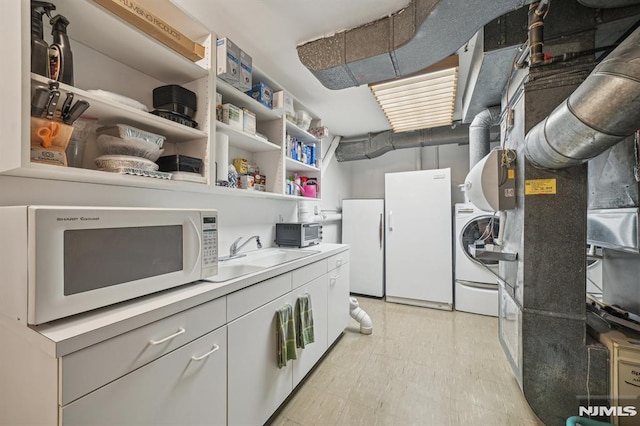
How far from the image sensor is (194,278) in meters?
1.19

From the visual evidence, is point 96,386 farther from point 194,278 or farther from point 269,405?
point 269,405

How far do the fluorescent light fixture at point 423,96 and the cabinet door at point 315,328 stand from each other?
1.75 m

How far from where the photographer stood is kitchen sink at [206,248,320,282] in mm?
1421

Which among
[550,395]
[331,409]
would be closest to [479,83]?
[550,395]

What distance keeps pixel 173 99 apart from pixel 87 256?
0.91 m

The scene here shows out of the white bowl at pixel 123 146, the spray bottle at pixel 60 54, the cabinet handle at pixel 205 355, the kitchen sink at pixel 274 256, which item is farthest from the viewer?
the kitchen sink at pixel 274 256

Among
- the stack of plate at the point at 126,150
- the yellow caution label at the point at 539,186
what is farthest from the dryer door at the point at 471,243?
the stack of plate at the point at 126,150

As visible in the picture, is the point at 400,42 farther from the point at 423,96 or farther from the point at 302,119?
the point at 302,119

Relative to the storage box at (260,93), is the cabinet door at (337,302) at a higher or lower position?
lower

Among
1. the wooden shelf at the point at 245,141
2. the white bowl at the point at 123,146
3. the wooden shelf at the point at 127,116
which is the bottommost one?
the white bowl at the point at 123,146

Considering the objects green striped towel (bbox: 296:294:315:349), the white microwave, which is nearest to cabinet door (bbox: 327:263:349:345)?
green striped towel (bbox: 296:294:315:349)

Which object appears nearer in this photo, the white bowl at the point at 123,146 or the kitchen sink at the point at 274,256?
the white bowl at the point at 123,146

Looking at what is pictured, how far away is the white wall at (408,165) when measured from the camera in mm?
3930

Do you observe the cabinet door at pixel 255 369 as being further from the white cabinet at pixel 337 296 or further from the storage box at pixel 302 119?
the storage box at pixel 302 119
